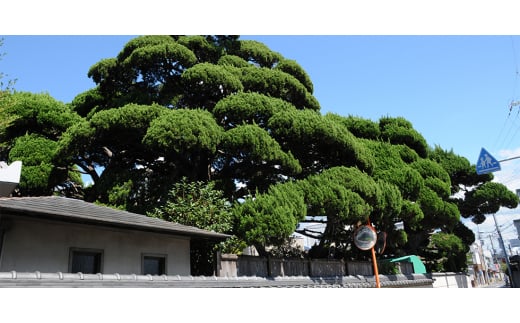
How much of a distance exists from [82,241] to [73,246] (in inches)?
7.3

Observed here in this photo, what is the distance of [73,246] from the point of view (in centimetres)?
711

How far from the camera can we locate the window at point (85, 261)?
714 cm

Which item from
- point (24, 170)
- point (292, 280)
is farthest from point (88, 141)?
point (292, 280)

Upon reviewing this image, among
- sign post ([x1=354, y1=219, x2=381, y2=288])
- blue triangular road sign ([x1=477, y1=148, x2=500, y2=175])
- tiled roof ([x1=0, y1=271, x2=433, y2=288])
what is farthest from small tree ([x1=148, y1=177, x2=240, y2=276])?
blue triangular road sign ([x1=477, y1=148, x2=500, y2=175])

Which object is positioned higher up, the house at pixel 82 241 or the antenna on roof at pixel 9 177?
the antenna on roof at pixel 9 177

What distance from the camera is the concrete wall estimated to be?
6.41m

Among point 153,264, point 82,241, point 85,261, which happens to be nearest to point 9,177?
point 82,241

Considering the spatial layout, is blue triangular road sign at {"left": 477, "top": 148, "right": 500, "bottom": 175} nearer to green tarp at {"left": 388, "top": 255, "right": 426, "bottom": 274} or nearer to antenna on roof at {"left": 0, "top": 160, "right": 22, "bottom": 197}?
green tarp at {"left": 388, "top": 255, "right": 426, "bottom": 274}

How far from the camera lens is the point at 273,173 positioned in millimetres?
12844

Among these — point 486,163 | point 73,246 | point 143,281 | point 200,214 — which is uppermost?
point 486,163

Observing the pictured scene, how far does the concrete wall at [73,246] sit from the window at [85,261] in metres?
0.08

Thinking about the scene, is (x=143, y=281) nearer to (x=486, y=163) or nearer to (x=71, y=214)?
(x=71, y=214)

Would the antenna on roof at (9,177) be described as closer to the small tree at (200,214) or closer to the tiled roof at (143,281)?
the small tree at (200,214)

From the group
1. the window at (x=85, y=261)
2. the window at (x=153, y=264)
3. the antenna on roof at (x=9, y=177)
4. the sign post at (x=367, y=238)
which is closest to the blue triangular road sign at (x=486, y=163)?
the sign post at (x=367, y=238)
